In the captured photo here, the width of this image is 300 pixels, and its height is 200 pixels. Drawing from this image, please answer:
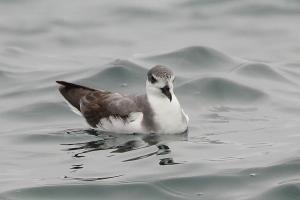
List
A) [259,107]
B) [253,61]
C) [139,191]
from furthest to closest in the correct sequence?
[253,61]
[259,107]
[139,191]

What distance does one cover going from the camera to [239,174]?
456 inches

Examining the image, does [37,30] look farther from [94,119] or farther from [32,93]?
[94,119]

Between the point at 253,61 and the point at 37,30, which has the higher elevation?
the point at 37,30

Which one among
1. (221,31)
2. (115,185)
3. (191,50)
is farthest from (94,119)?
(221,31)

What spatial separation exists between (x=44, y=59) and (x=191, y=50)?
101 inches

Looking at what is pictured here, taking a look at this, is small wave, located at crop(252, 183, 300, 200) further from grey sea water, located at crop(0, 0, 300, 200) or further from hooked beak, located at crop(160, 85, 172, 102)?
hooked beak, located at crop(160, 85, 172, 102)

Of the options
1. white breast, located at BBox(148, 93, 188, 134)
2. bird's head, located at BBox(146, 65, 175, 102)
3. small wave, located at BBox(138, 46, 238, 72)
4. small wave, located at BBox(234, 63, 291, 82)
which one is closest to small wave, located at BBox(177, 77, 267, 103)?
small wave, located at BBox(234, 63, 291, 82)

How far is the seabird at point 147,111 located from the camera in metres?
13.6

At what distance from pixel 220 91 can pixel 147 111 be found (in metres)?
2.39

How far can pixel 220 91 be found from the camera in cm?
1598

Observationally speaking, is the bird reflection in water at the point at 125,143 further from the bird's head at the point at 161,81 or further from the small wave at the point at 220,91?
the small wave at the point at 220,91

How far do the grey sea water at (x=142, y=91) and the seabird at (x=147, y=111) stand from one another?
16 cm

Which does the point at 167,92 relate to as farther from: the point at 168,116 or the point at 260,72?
the point at 260,72

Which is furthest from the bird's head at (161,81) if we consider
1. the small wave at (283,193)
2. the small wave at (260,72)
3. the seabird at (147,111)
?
the small wave at (260,72)
